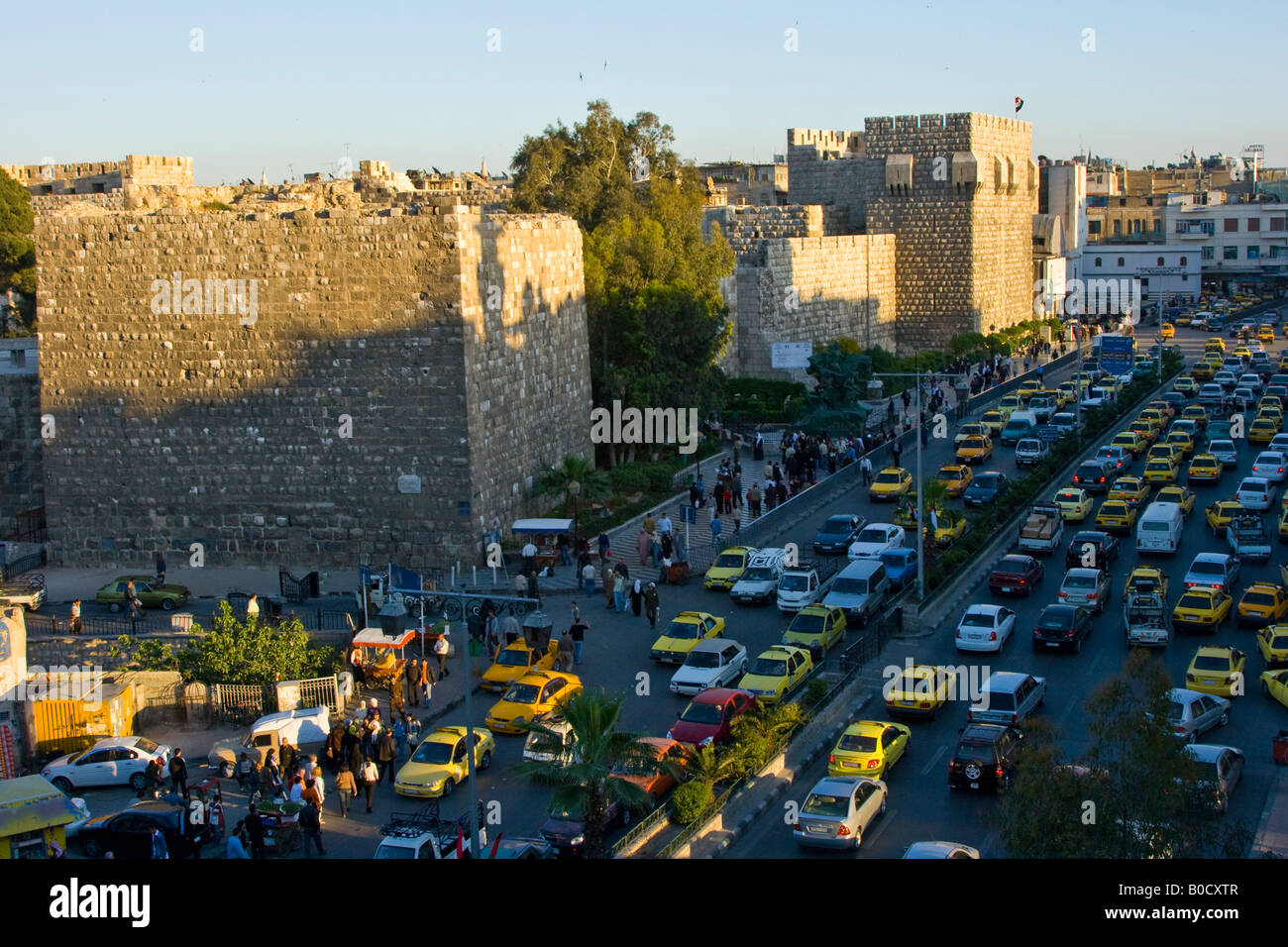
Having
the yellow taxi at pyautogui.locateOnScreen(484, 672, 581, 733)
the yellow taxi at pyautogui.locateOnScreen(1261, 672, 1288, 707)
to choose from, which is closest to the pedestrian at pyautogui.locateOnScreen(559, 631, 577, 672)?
the yellow taxi at pyautogui.locateOnScreen(484, 672, 581, 733)

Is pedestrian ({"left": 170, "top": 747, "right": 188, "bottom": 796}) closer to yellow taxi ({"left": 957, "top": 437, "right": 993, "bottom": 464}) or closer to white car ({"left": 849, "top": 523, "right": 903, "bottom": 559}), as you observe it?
white car ({"left": 849, "top": 523, "right": 903, "bottom": 559})

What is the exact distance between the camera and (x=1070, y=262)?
90.2 meters

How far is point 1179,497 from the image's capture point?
34.6 meters

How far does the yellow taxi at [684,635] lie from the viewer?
81.6ft

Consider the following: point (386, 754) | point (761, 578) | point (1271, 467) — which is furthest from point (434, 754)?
point (1271, 467)

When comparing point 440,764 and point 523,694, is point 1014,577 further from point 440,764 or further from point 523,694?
point 440,764

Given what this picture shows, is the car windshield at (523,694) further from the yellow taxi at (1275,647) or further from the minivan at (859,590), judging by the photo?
the yellow taxi at (1275,647)

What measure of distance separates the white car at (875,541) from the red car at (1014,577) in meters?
2.41

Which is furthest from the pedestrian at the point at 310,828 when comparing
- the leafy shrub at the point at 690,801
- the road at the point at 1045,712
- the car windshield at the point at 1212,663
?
the car windshield at the point at 1212,663

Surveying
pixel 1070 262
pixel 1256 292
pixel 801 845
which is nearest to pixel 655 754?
pixel 801 845

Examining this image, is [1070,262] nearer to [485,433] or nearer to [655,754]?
[485,433]

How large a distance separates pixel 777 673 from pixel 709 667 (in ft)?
4.17

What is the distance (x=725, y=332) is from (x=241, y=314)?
1614 cm

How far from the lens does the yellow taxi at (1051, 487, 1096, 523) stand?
34.8 m
